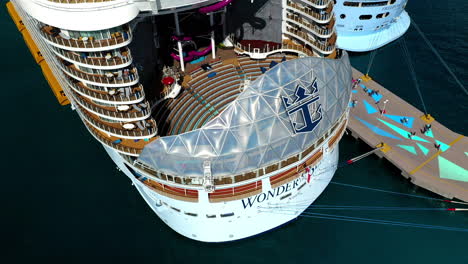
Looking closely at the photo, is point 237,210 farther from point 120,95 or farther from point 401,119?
point 401,119

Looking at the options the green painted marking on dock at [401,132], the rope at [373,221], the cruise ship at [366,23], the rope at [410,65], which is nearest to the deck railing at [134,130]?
the rope at [373,221]

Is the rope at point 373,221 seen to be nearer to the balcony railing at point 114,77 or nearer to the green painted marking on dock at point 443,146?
the green painted marking on dock at point 443,146

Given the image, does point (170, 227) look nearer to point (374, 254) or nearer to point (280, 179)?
point (280, 179)

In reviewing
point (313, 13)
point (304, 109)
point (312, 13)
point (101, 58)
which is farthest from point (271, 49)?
point (101, 58)

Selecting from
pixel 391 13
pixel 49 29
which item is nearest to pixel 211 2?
pixel 49 29

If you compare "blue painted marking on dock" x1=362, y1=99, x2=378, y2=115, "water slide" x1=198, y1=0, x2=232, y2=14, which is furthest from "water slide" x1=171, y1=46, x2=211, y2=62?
"blue painted marking on dock" x1=362, y1=99, x2=378, y2=115

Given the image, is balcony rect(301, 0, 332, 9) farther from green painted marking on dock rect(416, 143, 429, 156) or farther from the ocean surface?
green painted marking on dock rect(416, 143, 429, 156)
